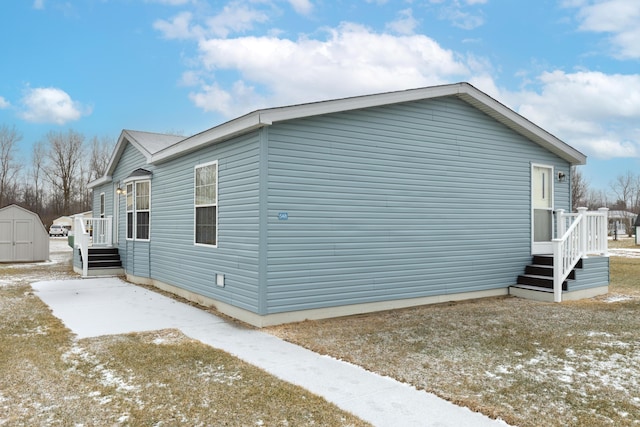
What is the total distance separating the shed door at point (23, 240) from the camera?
1742cm

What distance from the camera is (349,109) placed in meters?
6.92

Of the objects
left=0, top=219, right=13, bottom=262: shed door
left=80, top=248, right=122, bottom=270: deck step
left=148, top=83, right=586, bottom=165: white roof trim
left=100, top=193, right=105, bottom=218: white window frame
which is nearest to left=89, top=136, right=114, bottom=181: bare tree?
left=0, top=219, right=13, bottom=262: shed door

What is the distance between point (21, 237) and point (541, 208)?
18.2m

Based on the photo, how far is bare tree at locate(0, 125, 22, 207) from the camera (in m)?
40.7

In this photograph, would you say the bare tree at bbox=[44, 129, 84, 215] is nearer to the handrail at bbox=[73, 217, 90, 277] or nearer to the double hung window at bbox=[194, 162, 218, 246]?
the handrail at bbox=[73, 217, 90, 277]

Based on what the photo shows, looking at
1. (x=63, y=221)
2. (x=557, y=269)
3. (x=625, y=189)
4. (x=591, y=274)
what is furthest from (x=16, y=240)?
(x=625, y=189)

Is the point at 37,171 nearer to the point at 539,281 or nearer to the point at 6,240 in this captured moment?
the point at 6,240

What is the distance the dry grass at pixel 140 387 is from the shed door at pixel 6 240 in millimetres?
13960

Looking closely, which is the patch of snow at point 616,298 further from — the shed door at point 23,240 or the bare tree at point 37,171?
the bare tree at point 37,171

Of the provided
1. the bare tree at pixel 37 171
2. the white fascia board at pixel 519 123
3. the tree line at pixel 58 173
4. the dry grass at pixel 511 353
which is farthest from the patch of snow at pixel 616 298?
the bare tree at pixel 37 171

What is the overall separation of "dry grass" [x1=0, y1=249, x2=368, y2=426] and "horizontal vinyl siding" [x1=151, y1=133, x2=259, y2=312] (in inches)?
57.9

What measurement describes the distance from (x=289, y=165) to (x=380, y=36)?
8280 millimetres

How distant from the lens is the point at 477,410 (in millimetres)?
3400

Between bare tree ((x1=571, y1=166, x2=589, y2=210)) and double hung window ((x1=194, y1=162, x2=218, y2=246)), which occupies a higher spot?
bare tree ((x1=571, y1=166, x2=589, y2=210))
